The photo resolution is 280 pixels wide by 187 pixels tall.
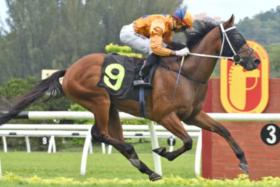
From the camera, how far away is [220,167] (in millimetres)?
8852

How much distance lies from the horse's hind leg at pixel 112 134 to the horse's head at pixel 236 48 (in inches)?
50.8

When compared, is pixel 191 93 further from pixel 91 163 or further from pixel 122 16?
pixel 122 16

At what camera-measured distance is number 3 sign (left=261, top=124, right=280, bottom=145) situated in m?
8.77

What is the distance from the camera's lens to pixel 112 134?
8.07 m

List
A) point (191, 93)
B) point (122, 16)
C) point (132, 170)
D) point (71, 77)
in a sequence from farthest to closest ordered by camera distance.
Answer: point (122, 16) < point (132, 170) < point (71, 77) < point (191, 93)

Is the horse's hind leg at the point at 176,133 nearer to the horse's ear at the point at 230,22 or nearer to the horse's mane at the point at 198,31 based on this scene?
the horse's mane at the point at 198,31

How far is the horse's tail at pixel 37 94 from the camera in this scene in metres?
8.19

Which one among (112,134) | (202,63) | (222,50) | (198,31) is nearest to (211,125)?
(202,63)

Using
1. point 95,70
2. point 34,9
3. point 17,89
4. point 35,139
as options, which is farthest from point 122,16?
point 95,70

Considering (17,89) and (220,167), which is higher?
(220,167)

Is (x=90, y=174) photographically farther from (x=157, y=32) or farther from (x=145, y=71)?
(x=157, y=32)

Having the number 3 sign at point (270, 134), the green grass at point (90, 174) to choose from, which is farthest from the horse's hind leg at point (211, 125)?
the number 3 sign at point (270, 134)

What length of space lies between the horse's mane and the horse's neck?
0.08m

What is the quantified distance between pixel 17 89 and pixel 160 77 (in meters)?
19.3
